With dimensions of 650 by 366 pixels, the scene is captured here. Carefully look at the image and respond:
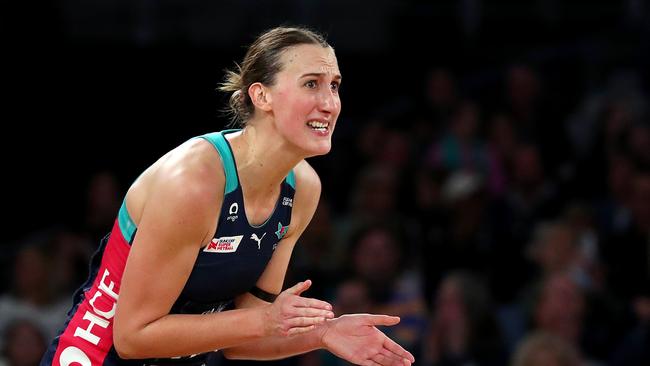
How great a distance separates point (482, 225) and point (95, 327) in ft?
13.4

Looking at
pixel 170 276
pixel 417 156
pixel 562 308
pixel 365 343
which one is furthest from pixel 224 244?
pixel 417 156

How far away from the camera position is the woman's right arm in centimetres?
353

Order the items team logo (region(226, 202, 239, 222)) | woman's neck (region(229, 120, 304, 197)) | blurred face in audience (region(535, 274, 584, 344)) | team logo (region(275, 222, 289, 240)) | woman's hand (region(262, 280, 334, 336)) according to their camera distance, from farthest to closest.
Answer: blurred face in audience (region(535, 274, 584, 344))
team logo (region(275, 222, 289, 240))
woman's neck (region(229, 120, 304, 197))
team logo (region(226, 202, 239, 222))
woman's hand (region(262, 280, 334, 336))

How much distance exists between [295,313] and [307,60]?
0.88m

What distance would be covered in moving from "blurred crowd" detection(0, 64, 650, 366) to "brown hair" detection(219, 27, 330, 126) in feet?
9.11

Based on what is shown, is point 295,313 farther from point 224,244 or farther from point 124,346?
point 124,346

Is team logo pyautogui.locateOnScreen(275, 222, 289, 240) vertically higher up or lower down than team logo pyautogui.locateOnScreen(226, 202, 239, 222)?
lower down

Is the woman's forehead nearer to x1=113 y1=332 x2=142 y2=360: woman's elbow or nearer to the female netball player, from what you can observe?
the female netball player

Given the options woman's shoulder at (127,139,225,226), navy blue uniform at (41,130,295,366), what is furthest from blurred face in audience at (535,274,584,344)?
woman's shoulder at (127,139,225,226)

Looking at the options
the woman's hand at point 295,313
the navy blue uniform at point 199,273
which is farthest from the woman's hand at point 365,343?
the navy blue uniform at point 199,273

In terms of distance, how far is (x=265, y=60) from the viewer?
12.5ft

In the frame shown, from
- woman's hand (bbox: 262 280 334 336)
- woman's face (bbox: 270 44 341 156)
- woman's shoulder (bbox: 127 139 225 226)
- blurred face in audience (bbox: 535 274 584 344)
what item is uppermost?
woman's face (bbox: 270 44 341 156)

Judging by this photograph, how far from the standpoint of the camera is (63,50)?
8.80m

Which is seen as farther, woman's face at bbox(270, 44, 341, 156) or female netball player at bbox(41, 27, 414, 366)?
woman's face at bbox(270, 44, 341, 156)
